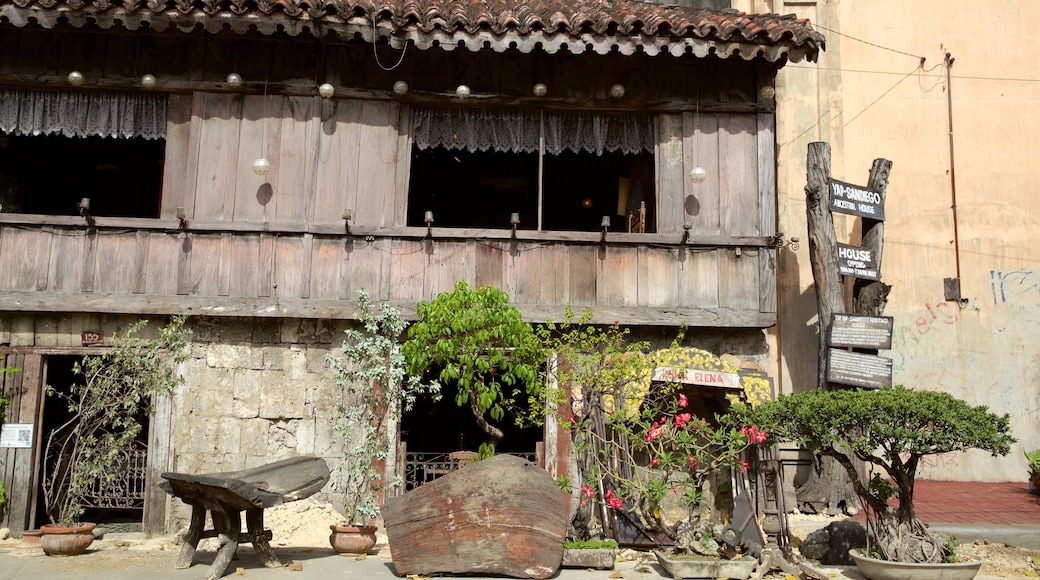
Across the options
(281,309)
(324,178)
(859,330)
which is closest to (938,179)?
(859,330)

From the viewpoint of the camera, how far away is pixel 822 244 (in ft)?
33.4

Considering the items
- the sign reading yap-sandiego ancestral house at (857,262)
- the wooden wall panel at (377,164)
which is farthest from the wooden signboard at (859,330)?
the wooden wall panel at (377,164)

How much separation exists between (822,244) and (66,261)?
8521 millimetres

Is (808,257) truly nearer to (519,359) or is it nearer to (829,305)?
(829,305)

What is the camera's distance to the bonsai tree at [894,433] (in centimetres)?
683

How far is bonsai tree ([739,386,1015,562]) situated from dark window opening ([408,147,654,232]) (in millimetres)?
5616

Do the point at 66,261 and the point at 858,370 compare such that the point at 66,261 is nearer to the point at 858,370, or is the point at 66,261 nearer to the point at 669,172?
the point at 669,172

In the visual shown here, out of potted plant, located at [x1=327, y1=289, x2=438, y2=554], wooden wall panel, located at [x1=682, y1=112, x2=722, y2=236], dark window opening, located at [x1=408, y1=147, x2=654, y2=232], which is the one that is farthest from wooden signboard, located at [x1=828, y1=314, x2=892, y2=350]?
potted plant, located at [x1=327, y1=289, x2=438, y2=554]

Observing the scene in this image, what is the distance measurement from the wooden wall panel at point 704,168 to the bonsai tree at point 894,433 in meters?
3.15

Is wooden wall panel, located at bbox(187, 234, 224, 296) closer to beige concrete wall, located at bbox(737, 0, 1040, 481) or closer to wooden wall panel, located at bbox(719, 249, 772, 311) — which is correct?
wooden wall panel, located at bbox(719, 249, 772, 311)

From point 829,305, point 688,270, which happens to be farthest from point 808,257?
point 688,270

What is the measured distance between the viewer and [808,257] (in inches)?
442

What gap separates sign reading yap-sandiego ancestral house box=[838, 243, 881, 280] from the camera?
10312 mm

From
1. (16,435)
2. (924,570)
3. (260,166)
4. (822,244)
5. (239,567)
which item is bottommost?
(239,567)
